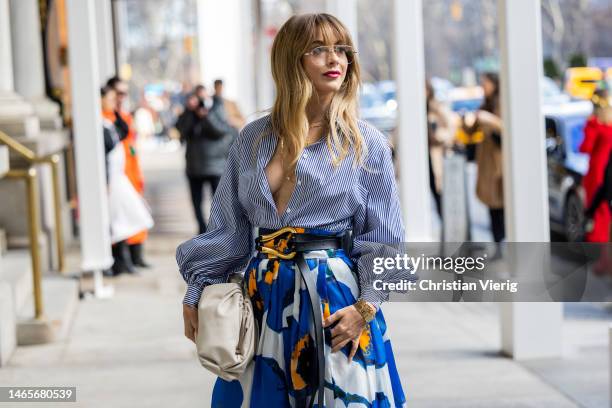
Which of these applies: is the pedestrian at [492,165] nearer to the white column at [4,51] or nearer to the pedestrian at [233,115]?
the pedestrian at [233,115]

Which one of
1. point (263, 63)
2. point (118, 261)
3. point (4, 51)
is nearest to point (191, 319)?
point (4, 51)

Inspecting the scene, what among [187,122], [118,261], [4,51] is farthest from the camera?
[187,122]

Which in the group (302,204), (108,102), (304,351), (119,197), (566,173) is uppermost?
(108,102)

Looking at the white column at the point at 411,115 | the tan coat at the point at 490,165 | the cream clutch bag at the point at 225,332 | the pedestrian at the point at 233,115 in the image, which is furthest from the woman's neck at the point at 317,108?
the pedestrian at the point at 233,115

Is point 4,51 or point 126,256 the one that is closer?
point 4,51

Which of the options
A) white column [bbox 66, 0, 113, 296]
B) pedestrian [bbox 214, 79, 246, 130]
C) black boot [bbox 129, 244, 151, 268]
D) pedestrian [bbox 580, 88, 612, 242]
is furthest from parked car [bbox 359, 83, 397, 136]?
white column [bbox 66, 0, 113, 296]

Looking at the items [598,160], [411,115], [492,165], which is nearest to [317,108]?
[411,115]

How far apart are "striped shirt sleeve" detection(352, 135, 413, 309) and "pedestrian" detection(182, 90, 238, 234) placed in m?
9.52

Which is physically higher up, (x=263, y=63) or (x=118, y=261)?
(x=263, y=63)

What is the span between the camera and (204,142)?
13289 millimetres

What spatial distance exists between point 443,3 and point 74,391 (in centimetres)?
6830

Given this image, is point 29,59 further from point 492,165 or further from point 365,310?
point 365,310

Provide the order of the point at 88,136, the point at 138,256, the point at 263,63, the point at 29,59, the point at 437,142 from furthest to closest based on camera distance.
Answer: the point at 263,63
the point at 437,142
the point at 29,59
the point at 138,256
the point at 88,136

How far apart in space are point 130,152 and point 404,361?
524 centimetres
